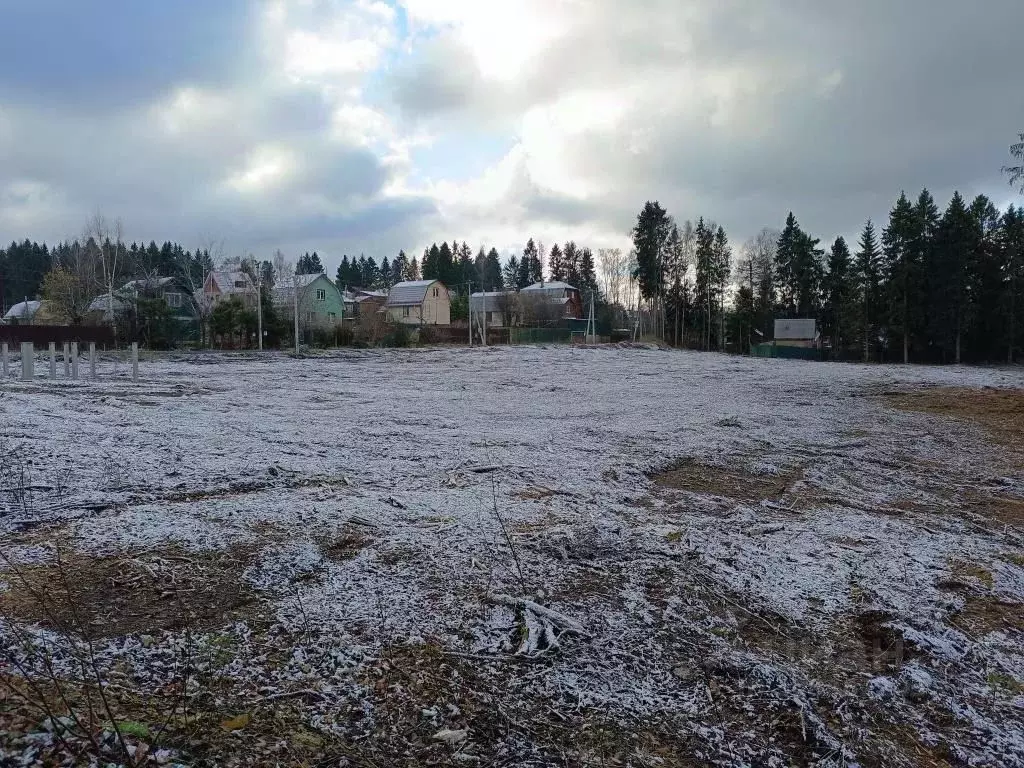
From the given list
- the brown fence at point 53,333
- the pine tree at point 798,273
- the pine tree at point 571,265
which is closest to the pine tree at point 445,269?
the pine tree at point 571,265

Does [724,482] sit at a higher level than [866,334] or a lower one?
lower

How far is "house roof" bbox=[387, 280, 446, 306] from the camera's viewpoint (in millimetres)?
57094

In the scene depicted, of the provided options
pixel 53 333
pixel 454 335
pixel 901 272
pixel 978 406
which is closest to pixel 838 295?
pixel 901 272

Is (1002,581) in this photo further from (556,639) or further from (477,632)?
(477,632)

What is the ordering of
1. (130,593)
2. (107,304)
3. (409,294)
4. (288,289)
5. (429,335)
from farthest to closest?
(409,294)
(288,289)
(429,335)
(107,304)
(130,593)

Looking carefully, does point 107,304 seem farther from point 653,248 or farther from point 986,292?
point 986,292

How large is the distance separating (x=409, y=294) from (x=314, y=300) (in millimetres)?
11357

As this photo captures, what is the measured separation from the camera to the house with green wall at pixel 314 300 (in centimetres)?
3819

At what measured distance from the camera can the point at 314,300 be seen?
48.8 meters

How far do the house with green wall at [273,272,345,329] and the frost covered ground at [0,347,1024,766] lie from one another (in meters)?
32.1

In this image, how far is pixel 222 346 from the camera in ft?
106

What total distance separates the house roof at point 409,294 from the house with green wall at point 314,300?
19.7 feet

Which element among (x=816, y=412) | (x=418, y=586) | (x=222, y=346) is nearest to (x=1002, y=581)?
(x=418, y=586)

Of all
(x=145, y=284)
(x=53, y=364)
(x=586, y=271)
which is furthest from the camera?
(x=586, y=271)
